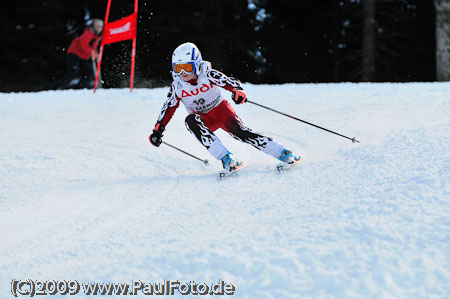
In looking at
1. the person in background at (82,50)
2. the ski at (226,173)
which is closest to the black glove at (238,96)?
the ski at (226,173)

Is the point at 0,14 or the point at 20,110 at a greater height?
the point at 0,14

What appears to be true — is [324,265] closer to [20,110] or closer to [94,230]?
[94,230]

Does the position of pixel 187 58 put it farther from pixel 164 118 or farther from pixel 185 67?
pixel 164 118

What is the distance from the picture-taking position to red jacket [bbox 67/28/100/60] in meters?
9.46

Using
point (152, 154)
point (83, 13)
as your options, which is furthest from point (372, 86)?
point (83, 13)

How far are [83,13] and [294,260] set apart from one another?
56.5 feet

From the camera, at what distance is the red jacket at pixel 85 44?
31.0ft

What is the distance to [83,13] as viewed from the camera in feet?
57.8

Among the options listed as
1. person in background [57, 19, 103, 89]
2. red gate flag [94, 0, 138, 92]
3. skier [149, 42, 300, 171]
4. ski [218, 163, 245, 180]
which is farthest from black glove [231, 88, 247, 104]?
person in background [57, 19, 103, 89]

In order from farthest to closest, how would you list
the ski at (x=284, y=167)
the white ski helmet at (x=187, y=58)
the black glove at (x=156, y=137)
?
the black glove at (x=156, y=137) < the white ski helmet at (x=187, y=58) < the ski at (x=284, y=167)

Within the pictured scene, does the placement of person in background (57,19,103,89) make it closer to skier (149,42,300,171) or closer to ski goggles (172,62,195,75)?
skier (149,42,300,171)

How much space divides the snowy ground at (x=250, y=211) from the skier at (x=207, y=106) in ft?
0.66

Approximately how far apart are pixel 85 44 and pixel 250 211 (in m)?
7.58

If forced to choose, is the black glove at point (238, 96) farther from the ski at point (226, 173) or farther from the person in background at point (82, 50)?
the person in background at point (82, 50)
